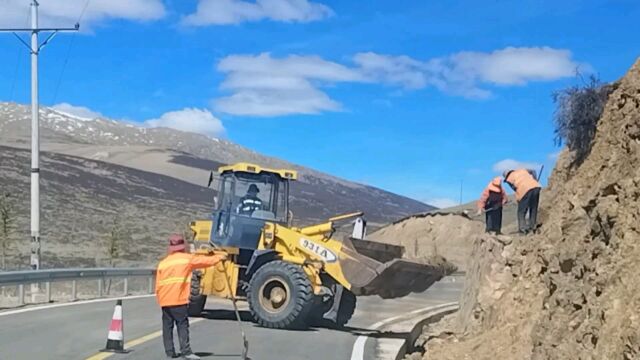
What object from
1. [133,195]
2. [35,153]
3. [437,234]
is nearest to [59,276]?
[35,153]

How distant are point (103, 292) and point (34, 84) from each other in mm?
6523

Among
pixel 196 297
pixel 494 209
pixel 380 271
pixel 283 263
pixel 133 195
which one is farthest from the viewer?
pixel 133 195

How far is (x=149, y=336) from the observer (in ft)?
48.5

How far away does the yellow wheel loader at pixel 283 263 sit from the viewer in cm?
1712

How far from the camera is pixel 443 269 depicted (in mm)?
18547

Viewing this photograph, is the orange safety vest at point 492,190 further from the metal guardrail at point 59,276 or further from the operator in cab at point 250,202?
the metal guardrail at point 59,276

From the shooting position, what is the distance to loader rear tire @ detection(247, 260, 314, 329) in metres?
17.0

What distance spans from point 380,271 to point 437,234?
33.6m

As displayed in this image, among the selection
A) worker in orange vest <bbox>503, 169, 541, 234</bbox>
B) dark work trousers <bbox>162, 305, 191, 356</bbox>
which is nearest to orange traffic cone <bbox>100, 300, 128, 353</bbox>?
dark work trousers <bbox>162, 305, 191, 356</bbox>

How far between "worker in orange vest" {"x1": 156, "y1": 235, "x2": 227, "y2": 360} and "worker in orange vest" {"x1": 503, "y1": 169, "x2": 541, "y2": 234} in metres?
6.54

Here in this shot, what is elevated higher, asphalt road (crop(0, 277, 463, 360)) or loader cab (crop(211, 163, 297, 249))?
loader cab (crop(211, 163, 297, 249))

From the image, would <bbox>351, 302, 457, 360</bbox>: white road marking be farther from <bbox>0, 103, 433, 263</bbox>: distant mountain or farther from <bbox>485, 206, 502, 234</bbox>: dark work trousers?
<bbox>0, 103, 433, 263</bbox>: distant mountain

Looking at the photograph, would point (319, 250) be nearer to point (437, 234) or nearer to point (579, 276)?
point (579, 276)

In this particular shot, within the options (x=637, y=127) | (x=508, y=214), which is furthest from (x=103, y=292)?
(x=508, y=214)
